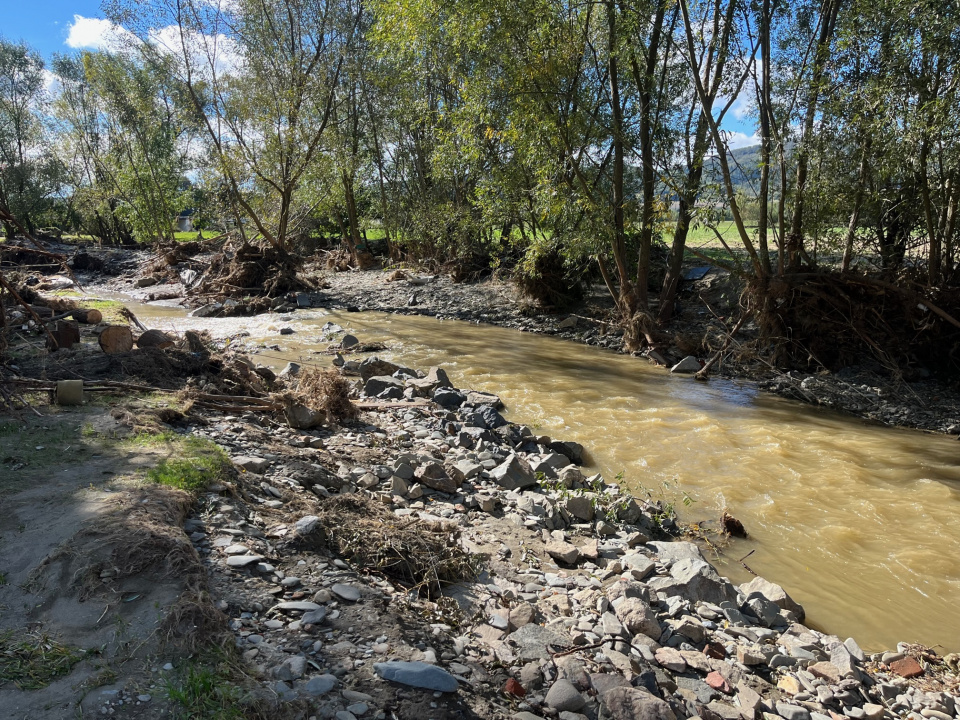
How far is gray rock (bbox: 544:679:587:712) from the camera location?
3.17m

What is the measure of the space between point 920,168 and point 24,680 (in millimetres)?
11152

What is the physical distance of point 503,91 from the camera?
1269 centimetres

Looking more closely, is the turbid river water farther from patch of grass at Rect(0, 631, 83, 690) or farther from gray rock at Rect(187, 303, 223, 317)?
gray rock at Rect(187, 303, 223, 317)

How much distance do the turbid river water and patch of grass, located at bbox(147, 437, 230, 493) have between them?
13.2ft

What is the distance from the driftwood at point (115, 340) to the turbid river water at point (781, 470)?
3.39 metres

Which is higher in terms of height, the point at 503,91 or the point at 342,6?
the point at 342,6

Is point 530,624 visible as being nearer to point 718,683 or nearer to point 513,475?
point 718,683

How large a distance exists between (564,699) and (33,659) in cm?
240

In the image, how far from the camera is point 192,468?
4852mm

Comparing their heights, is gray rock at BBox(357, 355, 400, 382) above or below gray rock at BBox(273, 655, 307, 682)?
above

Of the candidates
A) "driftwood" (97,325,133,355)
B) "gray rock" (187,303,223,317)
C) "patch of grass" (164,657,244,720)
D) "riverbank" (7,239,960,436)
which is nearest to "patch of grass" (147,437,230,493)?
"patch of grass" (164,657,244,720)

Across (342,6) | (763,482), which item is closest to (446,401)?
(763,482)

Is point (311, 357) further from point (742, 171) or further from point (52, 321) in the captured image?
point (742, 171)

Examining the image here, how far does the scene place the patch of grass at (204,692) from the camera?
2625 mm
